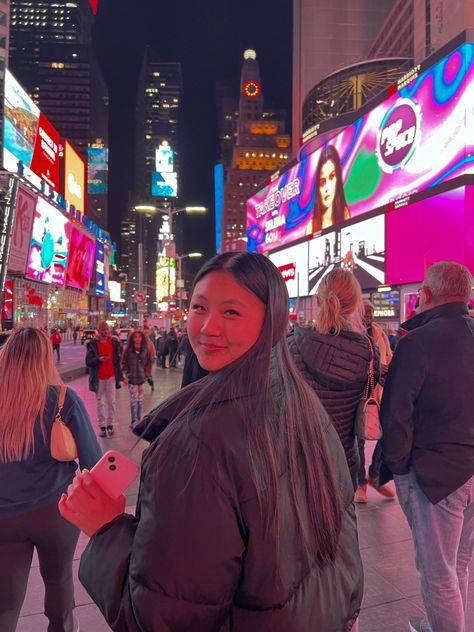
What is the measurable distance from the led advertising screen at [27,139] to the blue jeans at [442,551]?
43027mm

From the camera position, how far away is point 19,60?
147750 millimetres

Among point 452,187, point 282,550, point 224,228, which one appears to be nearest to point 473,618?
point 282,550

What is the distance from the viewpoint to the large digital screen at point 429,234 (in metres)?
23.7

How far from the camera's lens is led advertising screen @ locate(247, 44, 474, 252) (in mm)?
23812

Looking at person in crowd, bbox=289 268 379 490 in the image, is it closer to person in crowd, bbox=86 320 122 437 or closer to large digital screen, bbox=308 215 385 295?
person in crowd, bbox=86 320 122 437

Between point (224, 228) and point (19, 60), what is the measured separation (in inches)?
3371

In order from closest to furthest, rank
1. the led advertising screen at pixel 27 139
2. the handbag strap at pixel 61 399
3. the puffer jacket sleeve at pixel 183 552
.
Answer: the puffer jacket sleeve at pixel 183 552
the handbag strap at pixel 61 399
the led advertising screen at pixel 27 139

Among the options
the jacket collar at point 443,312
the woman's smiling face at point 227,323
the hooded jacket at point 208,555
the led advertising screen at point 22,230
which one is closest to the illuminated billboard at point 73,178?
the led advertising screen at point 22,230

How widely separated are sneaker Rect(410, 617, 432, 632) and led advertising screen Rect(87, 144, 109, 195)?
116158 mm

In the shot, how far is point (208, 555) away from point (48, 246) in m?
50.6

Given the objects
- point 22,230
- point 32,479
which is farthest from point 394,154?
point 32,479

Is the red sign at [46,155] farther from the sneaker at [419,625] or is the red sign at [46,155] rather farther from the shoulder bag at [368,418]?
the sneaker at [419,625]

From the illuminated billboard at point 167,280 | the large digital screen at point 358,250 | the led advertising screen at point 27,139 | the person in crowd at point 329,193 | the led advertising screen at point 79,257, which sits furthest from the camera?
the led advertising screen at point 79,257

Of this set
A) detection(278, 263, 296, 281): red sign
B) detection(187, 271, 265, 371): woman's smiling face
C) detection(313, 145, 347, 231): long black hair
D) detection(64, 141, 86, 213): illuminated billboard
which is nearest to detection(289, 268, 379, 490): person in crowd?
detection(187, 271, 265, 371): woman's smiling face
